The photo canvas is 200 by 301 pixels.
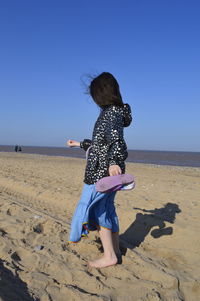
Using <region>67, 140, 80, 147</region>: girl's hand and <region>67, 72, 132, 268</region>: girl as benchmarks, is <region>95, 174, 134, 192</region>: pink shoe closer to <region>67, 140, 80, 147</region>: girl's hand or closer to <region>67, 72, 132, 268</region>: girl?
<region>67, 72, 132, 268</region>: girl

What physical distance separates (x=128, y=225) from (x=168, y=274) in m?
1.64

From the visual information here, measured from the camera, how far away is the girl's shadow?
370cm

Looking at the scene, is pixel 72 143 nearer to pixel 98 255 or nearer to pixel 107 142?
pixel 107 142

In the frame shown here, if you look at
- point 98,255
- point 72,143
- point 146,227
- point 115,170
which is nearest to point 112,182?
point 115,170

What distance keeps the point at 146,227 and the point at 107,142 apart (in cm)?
214

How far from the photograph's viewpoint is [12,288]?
2018 millimetres

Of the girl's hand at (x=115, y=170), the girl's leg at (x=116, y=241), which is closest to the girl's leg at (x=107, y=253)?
the girl's leg at (x=116, y=241)

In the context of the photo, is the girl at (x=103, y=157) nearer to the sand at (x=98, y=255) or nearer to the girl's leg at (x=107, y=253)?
the girl's leg at (x=107, y=253)

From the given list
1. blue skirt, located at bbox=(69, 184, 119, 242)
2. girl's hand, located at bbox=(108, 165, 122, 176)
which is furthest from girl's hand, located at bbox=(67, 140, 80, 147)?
girl's hand, located at bbox=(108, 165, 122, 176)

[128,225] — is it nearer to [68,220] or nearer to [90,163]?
[68,220]

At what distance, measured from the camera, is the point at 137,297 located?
2.27 metres

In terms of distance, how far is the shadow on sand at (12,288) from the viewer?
1.88m

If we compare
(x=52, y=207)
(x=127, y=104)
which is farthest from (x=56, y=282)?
(x=52, y=207)

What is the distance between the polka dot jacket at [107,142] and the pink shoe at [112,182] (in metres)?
0.16
